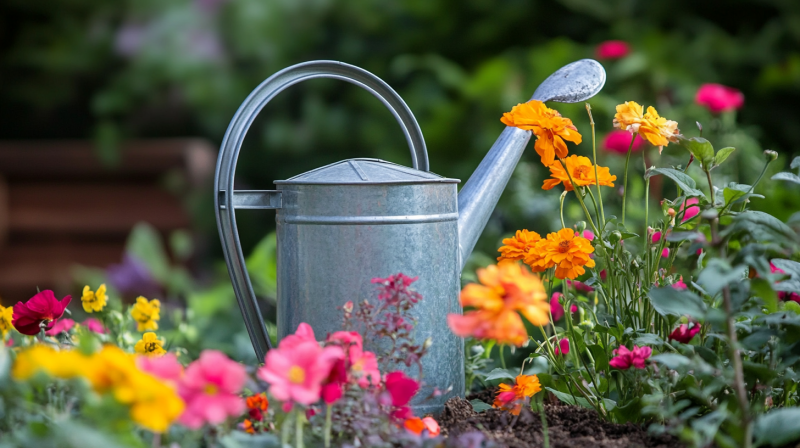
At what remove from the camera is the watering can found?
1.07 meters

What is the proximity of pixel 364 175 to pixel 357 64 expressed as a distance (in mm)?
2825

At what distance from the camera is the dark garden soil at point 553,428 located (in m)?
0.90

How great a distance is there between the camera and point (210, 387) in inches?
26.6

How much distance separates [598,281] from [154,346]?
0.73 metres

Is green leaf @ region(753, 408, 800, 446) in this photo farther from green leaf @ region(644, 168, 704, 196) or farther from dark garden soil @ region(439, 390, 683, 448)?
green leaf @ region(644, 168, 704, 196)

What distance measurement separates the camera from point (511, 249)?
1.07 m

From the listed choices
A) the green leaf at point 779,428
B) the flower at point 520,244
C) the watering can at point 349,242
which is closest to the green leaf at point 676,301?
the green leaf at point 779,428

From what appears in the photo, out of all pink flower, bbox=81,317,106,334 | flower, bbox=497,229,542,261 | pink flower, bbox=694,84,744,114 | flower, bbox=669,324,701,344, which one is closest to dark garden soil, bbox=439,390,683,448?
flower, bbox=669,324,701,344

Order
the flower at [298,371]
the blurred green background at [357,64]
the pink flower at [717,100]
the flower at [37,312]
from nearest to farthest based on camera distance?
1. the flower at [298,371]
2. the flower at [37,312]
3. the pink flower at [717,100]
4. the blurred green background at [357,64]

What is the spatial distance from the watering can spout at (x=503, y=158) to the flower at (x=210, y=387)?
615 mm

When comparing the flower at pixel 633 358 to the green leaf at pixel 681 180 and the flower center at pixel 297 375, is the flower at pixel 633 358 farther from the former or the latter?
the flower center at pixel 297 375

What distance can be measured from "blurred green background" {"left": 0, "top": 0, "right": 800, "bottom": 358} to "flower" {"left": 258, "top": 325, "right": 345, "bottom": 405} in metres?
2.07

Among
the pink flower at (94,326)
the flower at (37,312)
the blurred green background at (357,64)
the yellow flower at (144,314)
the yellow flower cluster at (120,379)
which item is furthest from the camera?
the blurred green background at (357,64)

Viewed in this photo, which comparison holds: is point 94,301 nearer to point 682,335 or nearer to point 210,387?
point 210,387
